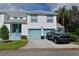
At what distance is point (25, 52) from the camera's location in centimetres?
1406

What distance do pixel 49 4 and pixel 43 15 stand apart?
0.64 meters

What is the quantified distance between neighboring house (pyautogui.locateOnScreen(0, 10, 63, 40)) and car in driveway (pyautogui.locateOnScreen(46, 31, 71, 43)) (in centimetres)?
17

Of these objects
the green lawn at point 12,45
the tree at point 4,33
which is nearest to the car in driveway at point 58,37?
the green lawn at point 12,45

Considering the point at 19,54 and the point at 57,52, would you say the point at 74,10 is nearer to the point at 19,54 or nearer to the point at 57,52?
the point at 57,52

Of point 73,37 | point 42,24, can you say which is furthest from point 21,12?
point 73,37

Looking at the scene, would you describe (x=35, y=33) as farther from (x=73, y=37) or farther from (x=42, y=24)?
(x=73, y=37)

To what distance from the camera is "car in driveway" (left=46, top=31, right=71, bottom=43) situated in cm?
1419

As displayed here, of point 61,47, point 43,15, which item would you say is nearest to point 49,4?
point 43,15

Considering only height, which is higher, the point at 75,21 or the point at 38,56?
the point at 75,21

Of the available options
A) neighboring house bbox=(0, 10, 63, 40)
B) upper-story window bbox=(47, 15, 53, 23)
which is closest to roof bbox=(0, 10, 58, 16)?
neighboring house bbox=(0, 10, 63, 40)

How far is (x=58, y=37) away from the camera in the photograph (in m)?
14.2

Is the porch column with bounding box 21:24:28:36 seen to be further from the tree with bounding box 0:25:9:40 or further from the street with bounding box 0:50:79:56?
the street with bounding box 0:50:79:56

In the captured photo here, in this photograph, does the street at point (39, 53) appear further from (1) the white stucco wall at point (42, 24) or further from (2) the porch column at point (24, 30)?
(1) the white stucco wall at point (42, 24)

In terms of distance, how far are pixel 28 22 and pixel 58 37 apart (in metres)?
1.17
